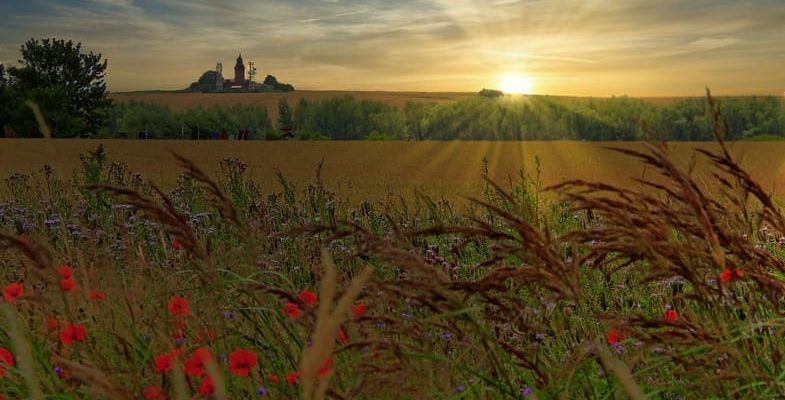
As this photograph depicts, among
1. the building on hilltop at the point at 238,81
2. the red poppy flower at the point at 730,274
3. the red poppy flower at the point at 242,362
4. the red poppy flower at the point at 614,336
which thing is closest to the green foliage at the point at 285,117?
the building on hilltop at the point at 238,81

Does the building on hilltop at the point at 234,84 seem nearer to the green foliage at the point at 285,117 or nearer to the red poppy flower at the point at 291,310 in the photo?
the green foliage at the point at 285,117

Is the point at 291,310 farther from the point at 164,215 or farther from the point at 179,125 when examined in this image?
the point at 179,125

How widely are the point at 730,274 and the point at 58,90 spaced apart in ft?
205

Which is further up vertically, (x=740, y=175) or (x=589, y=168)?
(x=740, y=175)

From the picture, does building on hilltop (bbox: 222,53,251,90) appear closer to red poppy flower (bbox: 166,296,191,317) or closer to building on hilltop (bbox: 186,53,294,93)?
building on hilltop (bbox: 186,53,294,93)

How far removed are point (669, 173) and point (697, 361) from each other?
76cm

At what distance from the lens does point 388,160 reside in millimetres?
29891

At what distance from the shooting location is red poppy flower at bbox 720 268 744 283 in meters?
2.42

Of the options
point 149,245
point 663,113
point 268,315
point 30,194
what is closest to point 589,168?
point 30,194

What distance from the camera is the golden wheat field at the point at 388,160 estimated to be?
20719mm

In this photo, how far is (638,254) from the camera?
7.68 ft

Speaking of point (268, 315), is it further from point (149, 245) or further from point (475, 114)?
point (475, 114)

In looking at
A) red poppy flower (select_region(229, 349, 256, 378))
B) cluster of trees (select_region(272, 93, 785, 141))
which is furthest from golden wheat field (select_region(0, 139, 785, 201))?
red poppy flower (select_region(229, 349, 256, 378))

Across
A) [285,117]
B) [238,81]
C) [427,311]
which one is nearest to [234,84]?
[238,81]
